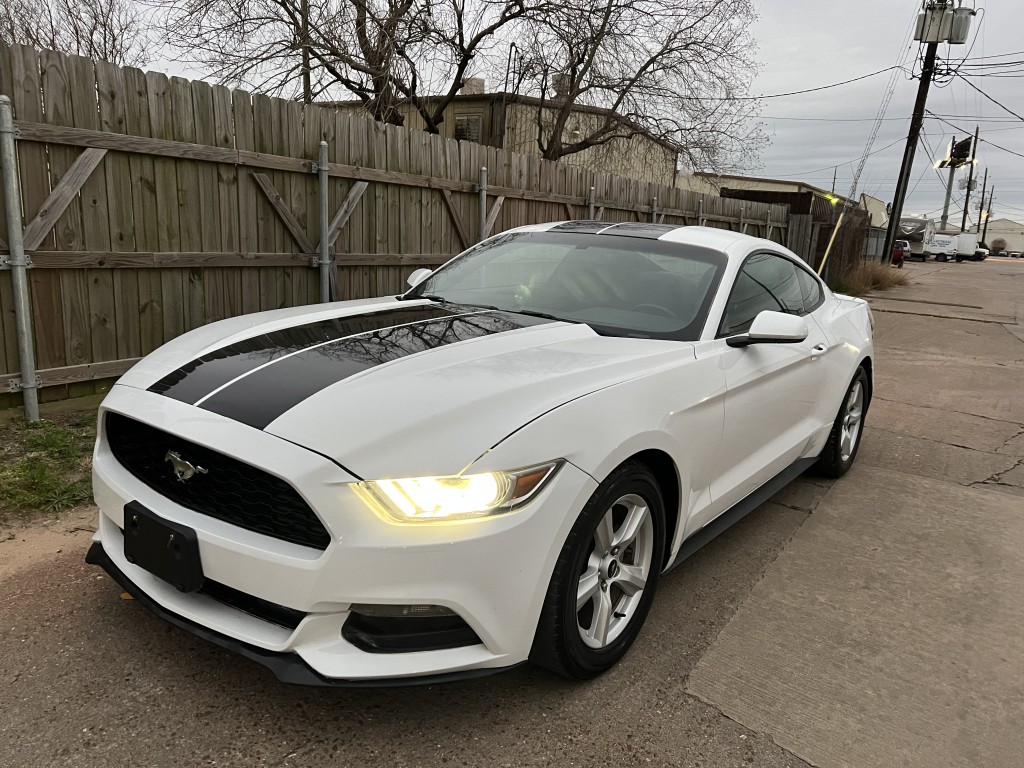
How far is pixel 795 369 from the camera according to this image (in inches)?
150

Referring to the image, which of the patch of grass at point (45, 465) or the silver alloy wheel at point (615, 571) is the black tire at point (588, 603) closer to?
the silver alloy wheel at point (615, 571)

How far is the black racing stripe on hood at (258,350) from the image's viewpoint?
246cm

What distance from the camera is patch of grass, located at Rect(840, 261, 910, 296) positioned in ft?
66.4

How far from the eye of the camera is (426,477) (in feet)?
6.66

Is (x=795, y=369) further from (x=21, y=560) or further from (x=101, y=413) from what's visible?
(x=21, y=560)

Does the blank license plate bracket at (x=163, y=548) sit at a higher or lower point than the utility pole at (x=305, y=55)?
lower

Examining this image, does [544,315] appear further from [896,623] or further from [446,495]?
[896,623]

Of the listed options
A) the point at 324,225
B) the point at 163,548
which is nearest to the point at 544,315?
the point at 163,548

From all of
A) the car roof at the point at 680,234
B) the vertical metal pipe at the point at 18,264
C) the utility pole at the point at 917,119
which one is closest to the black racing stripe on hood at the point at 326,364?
the car roof at the point at 680,234

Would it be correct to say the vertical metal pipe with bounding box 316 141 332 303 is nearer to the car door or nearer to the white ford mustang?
the white ford mustang

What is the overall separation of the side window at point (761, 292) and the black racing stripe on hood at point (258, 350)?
1.29 m

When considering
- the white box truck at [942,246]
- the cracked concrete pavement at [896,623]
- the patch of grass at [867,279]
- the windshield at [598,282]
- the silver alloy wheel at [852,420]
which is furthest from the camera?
the white box truck at [942,246]

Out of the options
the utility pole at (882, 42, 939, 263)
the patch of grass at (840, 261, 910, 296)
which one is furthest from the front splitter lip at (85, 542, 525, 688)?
the utility pole at (882, 42, 939, 263)

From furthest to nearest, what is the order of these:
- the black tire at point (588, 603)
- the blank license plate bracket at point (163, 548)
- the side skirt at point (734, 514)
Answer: the side skirt at point (734, 514) → the black tire at point (588, 603) → the blank license plate bracket at point (163, 548)
